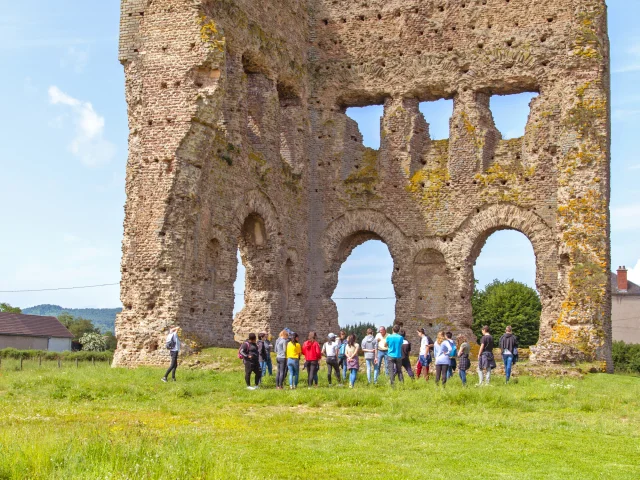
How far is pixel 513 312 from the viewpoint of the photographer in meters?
37.2

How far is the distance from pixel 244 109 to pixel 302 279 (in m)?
5.63

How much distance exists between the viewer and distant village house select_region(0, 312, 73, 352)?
46719 mm

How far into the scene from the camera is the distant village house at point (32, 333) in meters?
46.7

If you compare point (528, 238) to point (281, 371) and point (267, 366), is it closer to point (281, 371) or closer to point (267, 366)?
point (267, 366)

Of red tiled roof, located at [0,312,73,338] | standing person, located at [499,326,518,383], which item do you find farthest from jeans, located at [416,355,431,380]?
red tiled roof, located at [0,312,73,338]

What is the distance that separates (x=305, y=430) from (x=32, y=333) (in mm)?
42587

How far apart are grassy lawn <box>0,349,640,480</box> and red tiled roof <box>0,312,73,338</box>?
Result: 3534 cm

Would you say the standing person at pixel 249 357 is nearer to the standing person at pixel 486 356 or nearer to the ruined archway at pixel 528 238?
the standing person at pixel 486 356

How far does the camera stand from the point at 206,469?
244 inches

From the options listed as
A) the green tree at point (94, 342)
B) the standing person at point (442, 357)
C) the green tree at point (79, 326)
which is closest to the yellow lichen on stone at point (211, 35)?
the standing person at point (442, 357)

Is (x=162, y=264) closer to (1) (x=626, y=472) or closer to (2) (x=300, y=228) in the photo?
(2) (x=300, y=228)

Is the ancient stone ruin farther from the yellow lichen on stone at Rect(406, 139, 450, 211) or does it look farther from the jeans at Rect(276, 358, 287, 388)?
the jeans at Rect(276, 358, 287, 388)

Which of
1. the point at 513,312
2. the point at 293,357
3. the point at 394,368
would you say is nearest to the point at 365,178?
the point at 394,368

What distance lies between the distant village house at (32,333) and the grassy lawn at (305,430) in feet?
114
